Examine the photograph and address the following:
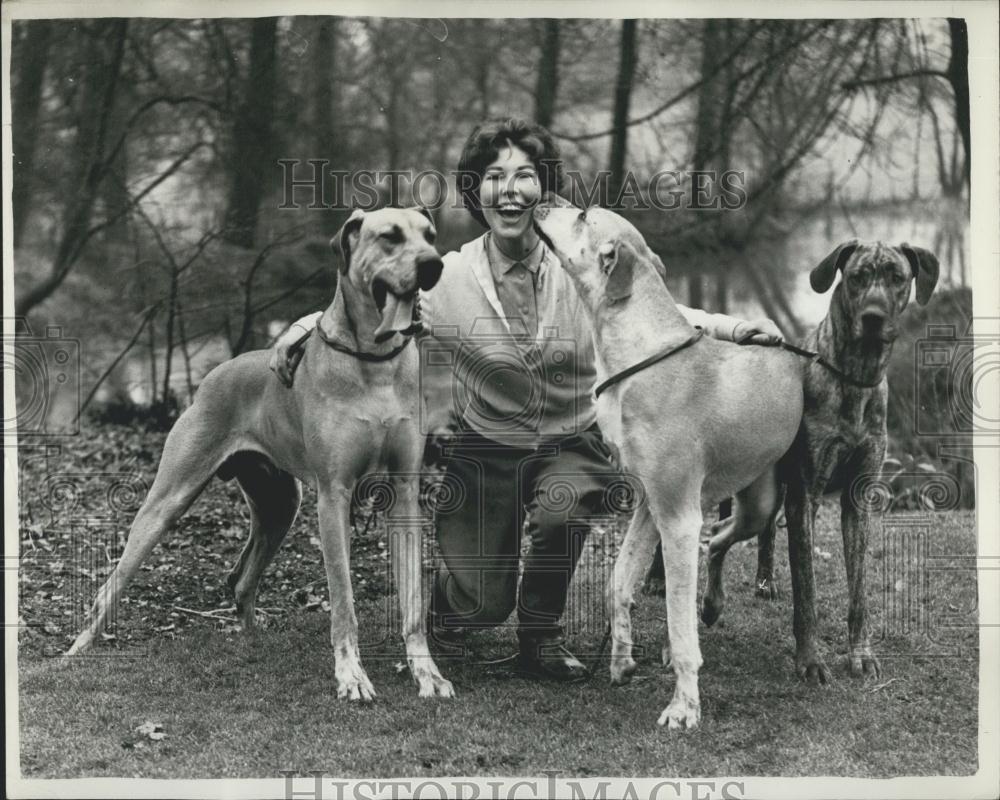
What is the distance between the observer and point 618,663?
465 cm

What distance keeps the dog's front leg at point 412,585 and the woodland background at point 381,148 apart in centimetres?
263

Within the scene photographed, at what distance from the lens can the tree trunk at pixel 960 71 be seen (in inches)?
200

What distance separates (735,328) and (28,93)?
15.0ft

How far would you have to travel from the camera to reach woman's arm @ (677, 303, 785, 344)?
4.66m

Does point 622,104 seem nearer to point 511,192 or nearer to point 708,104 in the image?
point 708,104

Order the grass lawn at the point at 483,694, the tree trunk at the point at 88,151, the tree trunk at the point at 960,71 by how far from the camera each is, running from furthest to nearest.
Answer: the tree trunk at the point at 88,151 → the tree trunk at the point at 960,71 → the grass lawn at the point at 483,694

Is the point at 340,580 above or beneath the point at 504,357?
beneath

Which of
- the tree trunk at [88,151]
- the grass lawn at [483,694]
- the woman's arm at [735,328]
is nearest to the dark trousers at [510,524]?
the grass lawn at [483,694]

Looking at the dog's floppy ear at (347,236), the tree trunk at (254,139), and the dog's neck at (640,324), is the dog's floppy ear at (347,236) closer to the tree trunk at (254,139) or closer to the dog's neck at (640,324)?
the dog's neck at (640,324)

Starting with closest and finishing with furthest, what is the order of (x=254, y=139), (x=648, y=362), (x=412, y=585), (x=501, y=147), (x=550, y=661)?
(x=648, y=362)
(x=412, y=585)
(x=550, y=661)
(x=501, y=147)
(x=254, y=139)

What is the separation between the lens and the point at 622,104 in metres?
7.17

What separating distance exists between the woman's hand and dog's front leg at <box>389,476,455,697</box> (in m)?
1.62

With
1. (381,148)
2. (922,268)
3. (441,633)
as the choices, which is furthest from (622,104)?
(441,633)

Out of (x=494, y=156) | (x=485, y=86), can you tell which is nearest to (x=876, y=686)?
(x=494, y=156)
